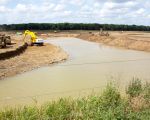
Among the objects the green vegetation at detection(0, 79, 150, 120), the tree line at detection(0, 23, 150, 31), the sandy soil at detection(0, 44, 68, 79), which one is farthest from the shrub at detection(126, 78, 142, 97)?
the tree line at detection(0, 23, 150, 31)

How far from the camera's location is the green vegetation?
30.3ft

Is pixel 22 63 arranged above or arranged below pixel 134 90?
below

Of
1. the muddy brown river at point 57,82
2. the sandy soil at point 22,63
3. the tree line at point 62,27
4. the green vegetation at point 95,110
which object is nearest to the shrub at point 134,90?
the green vegetation at point 95,110

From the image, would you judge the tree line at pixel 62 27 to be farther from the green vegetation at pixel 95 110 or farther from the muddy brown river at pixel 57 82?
the green vegetation at pixel 95 110

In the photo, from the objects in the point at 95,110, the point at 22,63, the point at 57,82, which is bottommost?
the point at 57,82

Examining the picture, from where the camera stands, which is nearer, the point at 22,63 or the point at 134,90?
the point at 134,90

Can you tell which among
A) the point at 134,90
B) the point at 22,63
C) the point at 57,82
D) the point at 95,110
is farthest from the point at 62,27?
the point at 95,110

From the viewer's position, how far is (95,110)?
9.73m

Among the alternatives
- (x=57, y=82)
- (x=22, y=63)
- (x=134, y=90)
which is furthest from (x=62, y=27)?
(x=134, y=90)

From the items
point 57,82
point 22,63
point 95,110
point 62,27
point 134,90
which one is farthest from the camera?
point 62,27

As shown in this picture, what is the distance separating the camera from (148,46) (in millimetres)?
43219

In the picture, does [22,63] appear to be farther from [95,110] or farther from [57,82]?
[95,110]

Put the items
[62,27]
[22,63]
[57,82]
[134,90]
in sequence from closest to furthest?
1. [134,90]
2. [57,82]
3. [22,63]
4. [62,27]

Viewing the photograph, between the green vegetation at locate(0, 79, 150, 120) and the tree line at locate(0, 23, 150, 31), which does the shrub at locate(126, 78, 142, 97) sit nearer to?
the green vegetation at locate(0, 79, 150, 120)
